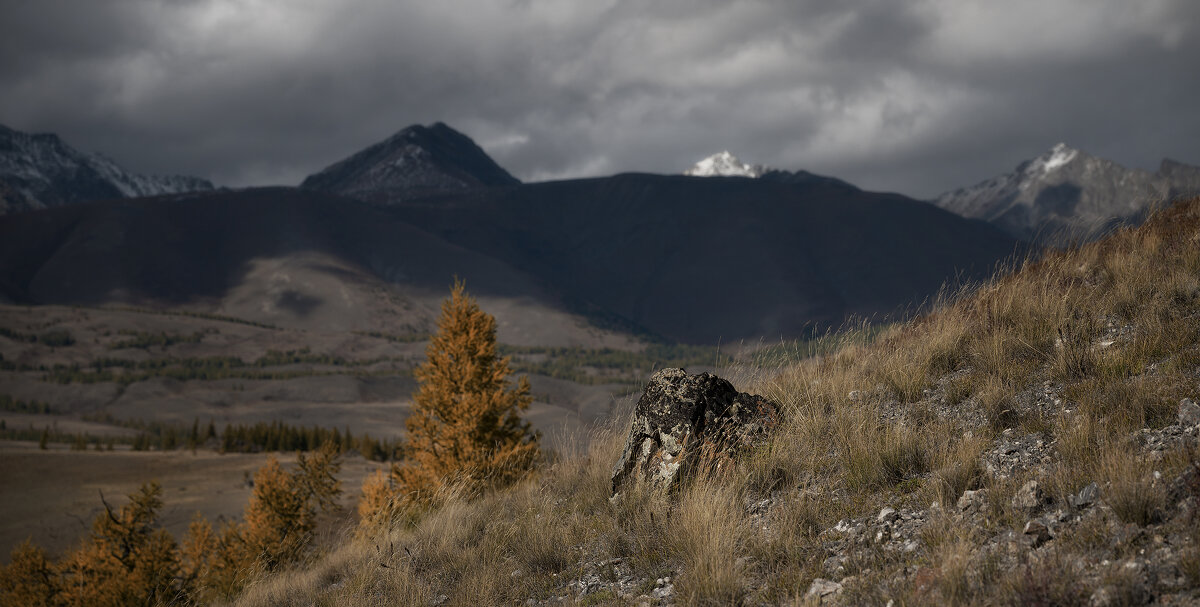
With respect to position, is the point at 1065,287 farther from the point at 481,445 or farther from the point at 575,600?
the point at 481,445

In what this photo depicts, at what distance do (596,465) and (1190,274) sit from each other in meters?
6.57

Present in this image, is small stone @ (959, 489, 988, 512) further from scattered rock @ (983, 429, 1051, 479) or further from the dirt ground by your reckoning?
the dirt ground

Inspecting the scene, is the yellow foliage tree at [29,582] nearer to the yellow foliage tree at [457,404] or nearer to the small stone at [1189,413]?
the yellow foliage tree at [457,404]

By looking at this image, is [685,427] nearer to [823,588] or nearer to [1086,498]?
[823,588]

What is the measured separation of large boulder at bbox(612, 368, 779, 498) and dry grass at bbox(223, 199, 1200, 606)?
0.96 ft

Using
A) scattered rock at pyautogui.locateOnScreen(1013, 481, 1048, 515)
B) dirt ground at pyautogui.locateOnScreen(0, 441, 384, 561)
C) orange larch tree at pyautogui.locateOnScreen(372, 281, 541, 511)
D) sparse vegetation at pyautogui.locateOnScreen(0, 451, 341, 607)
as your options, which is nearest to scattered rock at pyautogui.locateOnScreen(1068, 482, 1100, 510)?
scattered rock at pyautogui.locateOnScreen(1013, 481, 1048, 515)

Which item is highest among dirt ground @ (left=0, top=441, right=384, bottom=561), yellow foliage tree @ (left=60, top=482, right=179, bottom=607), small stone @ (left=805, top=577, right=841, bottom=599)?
small stone @ (left=805, top=577, right=841, bottom=599)

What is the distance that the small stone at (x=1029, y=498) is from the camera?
14.0 ft

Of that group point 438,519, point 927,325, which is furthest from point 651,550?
point 927,325

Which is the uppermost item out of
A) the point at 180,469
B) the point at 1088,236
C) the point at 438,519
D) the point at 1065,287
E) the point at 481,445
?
the point at 1088,236

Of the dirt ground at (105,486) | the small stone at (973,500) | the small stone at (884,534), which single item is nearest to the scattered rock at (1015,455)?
the small stone at (973,500)

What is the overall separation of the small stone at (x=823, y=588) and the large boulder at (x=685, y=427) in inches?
86.8

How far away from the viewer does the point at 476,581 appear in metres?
5.69

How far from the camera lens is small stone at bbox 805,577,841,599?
4184 millimetres
